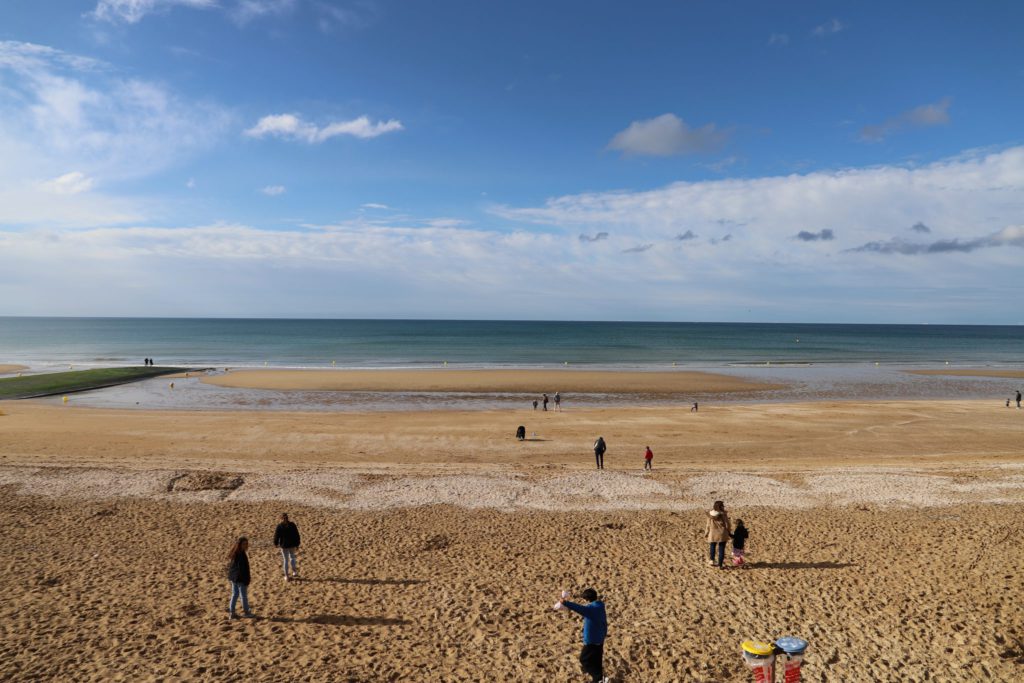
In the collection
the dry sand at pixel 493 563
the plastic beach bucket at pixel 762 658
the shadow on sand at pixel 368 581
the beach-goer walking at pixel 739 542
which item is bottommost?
the shadow on sand at pixel 368 581

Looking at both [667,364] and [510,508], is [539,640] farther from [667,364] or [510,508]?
[667,364]

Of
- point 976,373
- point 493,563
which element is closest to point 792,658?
point 493,563

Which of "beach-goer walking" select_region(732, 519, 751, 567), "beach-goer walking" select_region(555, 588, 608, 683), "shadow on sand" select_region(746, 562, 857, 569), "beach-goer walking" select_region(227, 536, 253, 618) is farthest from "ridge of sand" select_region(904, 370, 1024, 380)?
"beach-goer walking" select_region(227, 536, 253, 618)

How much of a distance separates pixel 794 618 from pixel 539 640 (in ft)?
15.9

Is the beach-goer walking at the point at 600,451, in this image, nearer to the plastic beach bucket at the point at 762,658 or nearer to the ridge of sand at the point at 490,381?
the plastic beach bucket at the point at 762,658

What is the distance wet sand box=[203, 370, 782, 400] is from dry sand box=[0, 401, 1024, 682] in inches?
1005

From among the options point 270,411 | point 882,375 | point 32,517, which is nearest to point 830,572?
point 32,517

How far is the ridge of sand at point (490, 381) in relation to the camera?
51.7m

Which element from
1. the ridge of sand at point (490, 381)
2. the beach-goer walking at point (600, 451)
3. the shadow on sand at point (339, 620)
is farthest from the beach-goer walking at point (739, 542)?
the ridge of sand at point (490, 381)

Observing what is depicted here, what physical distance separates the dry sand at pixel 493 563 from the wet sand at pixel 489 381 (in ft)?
83.8

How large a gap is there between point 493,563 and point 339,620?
12.5ft

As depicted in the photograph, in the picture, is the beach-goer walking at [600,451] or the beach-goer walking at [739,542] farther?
the beach-goer walking at [600,451]

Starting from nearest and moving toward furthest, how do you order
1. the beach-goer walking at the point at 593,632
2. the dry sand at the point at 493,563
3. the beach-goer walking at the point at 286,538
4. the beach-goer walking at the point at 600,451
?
the beach-goer walking at the point at 593,632
the dry sand at the point at 493,563
the beach-goer walking at the point at 286,538
the beach-goer walking at the point at 600,451

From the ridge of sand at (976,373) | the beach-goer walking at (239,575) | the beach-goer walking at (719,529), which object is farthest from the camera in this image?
the ridge of sand at (976,373)
